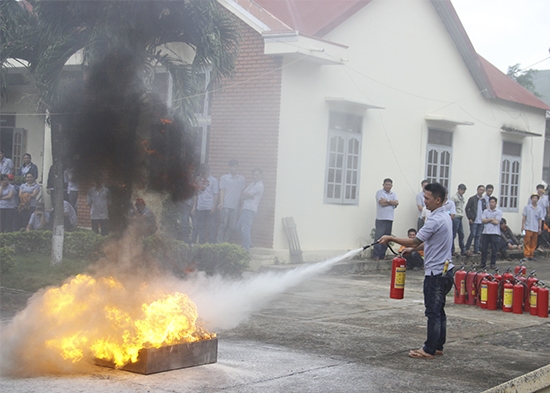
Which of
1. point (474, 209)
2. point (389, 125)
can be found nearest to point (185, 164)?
point (389, 125)

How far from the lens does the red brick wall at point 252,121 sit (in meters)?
14.4

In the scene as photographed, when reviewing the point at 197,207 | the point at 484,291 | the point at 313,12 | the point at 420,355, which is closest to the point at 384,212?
the point at 197,207

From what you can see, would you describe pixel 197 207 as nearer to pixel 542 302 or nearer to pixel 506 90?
pixel 542 302

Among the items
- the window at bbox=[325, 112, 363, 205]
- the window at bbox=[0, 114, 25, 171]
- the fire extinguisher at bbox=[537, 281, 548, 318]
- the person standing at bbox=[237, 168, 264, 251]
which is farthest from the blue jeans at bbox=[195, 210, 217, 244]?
the window at bbox=[0, 114, 25, 171]

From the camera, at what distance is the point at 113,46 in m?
9.84

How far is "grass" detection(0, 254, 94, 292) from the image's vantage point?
10672mm

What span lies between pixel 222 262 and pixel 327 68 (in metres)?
5.34

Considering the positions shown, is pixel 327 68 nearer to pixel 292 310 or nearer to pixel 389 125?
pixel 389 125

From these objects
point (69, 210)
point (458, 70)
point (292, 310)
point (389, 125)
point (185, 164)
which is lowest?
point (292, 310)

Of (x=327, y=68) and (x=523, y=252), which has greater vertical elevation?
(x=327, y=68)

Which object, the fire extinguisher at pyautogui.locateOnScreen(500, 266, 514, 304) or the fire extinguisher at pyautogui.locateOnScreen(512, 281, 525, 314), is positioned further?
the fire extinguisher at pyautogui.locateOnScreen(500, 266, 514, 304)

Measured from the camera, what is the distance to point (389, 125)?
17.4 metres

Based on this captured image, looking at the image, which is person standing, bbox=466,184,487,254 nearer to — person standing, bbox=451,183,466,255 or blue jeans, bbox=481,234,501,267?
person standing, bbox=451,183,466,255

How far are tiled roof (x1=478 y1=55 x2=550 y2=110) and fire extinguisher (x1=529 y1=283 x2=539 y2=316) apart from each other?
11.3 metres
